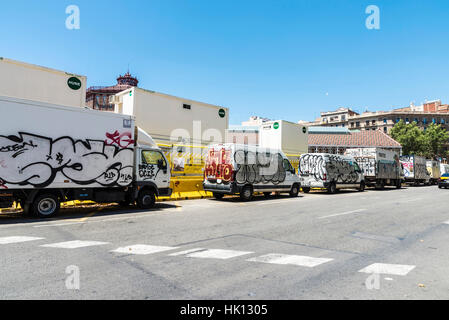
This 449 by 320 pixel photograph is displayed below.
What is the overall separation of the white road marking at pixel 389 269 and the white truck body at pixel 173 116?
1338 cm

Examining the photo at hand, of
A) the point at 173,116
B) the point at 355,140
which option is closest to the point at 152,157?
the point at 173,116

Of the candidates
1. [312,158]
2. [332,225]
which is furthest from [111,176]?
[312,158]

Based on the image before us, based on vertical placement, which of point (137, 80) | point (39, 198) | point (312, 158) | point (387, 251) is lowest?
point (387, 251)

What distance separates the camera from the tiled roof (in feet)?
214

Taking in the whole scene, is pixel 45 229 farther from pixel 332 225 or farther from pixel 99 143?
pixel 332 225

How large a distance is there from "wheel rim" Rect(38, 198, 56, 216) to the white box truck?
500 cm

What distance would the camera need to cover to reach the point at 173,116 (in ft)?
56.7

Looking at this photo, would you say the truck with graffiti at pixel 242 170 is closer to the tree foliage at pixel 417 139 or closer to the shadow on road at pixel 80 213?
the shadow on road at pixel 80 213

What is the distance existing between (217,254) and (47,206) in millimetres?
5961

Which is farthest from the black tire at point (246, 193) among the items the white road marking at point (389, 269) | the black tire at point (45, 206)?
the white road marking at point (389, 269)

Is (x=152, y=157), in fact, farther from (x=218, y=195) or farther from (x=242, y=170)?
(x=218, y=195)

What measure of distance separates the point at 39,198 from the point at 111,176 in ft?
6.85

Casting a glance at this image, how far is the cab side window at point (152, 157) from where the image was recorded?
35.1 feet
